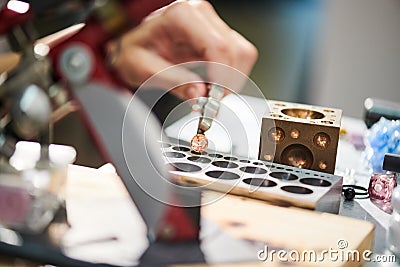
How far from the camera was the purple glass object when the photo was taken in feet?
2.68

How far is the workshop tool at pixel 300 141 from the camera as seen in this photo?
0.79 meters

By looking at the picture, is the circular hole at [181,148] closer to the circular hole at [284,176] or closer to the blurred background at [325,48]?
the circular hole at [284,176]

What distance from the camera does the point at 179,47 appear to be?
0.83 metres

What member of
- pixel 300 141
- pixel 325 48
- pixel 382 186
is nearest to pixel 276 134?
pixel 300 141

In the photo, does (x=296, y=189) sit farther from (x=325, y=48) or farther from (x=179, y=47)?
(x=325, y=48)

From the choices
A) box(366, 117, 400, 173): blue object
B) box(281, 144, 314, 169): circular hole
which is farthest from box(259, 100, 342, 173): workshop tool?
box(366, 117, 400, 173): blue object

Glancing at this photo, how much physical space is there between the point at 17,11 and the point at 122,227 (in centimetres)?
23

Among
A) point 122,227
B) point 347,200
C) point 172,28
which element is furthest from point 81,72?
point 347,200

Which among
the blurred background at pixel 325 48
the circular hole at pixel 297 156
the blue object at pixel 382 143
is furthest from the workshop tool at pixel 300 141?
the blurred background at pixel 325 48

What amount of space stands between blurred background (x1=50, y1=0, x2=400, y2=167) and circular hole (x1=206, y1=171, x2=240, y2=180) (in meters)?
1.12

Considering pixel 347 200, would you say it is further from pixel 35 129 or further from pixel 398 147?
→ pixel 35 129

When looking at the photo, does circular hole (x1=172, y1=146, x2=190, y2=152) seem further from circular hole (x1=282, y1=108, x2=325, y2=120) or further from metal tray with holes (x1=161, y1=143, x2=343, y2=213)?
circular hole (x1=282, y1=108, x2=325, y2=120)

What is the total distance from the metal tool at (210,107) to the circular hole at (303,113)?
0.11 metres

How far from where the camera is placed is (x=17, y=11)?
0.65 metres
